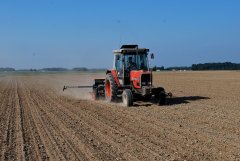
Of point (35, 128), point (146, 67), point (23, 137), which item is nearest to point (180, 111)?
point (146, 67)

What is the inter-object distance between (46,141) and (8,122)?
3774 mm

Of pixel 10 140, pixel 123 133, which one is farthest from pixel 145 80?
pixel 10 140

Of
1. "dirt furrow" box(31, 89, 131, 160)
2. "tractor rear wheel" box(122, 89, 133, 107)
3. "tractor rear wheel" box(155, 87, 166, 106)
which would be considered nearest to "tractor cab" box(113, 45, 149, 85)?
"tractor rear wheel" box(122, 89, 133, 107)

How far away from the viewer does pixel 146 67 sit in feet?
59.9

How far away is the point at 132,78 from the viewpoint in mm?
18234

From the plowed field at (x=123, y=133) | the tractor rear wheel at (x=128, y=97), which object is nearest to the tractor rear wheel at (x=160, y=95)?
the plowed field at (x=123, y=133)

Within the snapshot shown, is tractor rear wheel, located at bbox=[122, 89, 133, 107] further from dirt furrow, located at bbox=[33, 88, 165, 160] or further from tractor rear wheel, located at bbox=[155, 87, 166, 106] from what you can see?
dirt furrow, located at bbox=[33, 88, 165, 160]

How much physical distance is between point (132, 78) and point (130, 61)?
2.30 ft

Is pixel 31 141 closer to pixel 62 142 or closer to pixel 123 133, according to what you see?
pixel 62 142

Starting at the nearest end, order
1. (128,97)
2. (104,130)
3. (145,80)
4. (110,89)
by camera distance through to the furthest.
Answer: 1. (104,130)
2. (128,97)
3. (145,80)
4. (110,89)

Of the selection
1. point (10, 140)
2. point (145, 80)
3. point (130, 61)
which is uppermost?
point (130, 61)

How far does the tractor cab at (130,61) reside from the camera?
716 inches

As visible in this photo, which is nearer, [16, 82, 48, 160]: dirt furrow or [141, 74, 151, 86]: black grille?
[16, 82, 48, 160]: dirt furrow

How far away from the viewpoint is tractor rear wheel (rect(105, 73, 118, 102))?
1862 cm
